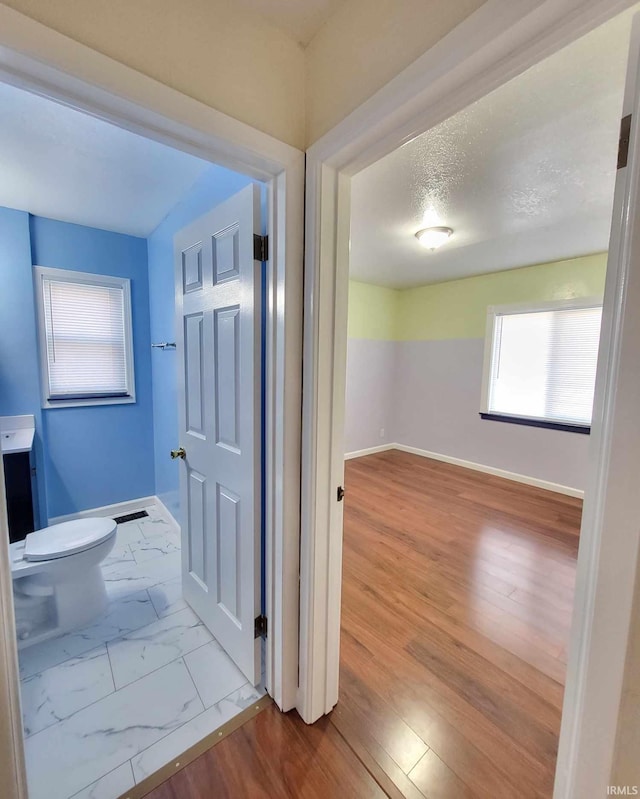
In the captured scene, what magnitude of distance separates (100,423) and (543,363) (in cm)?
439

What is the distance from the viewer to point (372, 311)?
4695 mm

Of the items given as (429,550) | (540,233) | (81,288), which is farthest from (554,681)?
(81,288)

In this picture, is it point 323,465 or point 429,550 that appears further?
point 429,550

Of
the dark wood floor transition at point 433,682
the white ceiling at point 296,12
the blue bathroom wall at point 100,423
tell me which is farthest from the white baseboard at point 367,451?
the white ceiling at point 296,12

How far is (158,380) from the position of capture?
2.76 meters

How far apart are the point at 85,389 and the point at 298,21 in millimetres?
2712

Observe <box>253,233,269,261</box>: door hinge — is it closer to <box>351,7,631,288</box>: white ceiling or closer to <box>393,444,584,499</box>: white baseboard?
<box>351,7,631,288</box>: white ceiling

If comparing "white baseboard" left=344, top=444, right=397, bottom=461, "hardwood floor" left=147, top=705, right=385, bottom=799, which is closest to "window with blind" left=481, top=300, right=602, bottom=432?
"white baseboard" left=344, top=444, right=397, bottom=461

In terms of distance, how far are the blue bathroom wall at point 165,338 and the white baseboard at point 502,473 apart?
342 centimetres

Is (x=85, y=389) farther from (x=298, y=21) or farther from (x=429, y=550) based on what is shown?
(x=429, y=550)

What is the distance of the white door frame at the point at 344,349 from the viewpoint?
58cm

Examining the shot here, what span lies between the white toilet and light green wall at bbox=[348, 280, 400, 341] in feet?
11.8

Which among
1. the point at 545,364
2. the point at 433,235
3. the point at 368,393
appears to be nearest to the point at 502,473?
the point at 545,364

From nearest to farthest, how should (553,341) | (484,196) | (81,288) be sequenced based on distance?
(484,196), (81,288), (553,341)
